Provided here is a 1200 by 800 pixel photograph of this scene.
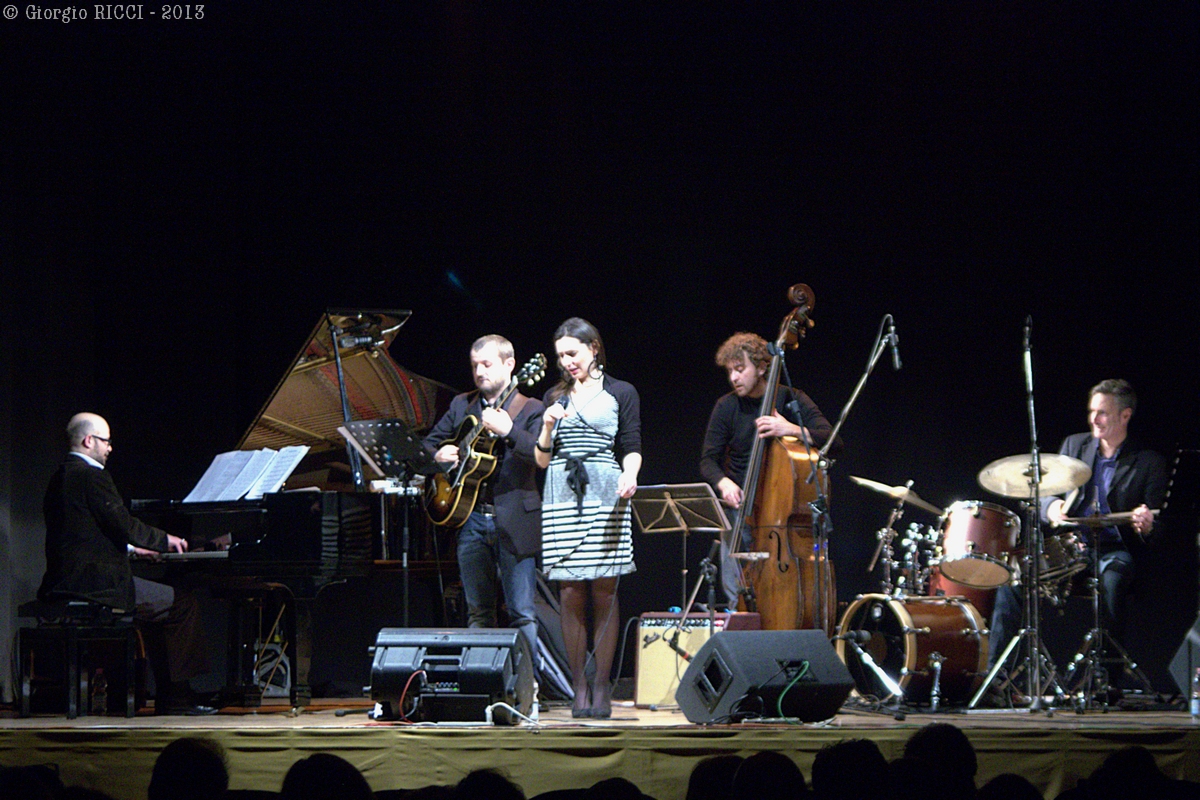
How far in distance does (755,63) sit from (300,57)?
2.89 m

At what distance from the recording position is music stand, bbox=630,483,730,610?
5.75 meters

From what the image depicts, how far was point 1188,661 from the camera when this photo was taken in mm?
5703

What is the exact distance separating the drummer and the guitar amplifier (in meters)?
1.98

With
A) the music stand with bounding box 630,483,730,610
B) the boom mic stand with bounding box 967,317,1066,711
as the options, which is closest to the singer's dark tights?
the music stand with bounding box 630,483,730,610

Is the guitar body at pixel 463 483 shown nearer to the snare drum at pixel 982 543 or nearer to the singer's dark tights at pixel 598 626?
the singer's dark tights at pixel 598 626

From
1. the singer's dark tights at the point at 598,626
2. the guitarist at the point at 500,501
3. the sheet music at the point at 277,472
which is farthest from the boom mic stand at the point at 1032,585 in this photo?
the sheet music at the point at 277,472

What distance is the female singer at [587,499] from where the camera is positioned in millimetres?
5219

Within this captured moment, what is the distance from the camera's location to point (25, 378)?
23.2 feet

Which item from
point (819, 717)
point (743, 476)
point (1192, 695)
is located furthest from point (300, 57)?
point (1192, 695)

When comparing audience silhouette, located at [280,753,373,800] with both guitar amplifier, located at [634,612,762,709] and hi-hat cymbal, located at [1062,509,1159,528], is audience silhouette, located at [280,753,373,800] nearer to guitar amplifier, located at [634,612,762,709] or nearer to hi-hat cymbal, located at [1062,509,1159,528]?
guitar amplifier, located at [634,612,762,709]

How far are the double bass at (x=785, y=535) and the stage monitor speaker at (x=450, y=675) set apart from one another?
1.36 metres

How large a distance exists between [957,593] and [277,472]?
347 cm

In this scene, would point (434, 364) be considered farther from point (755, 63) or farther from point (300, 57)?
point (755, 63)

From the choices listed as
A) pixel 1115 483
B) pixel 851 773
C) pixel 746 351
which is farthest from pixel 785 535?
pixel 851 773
